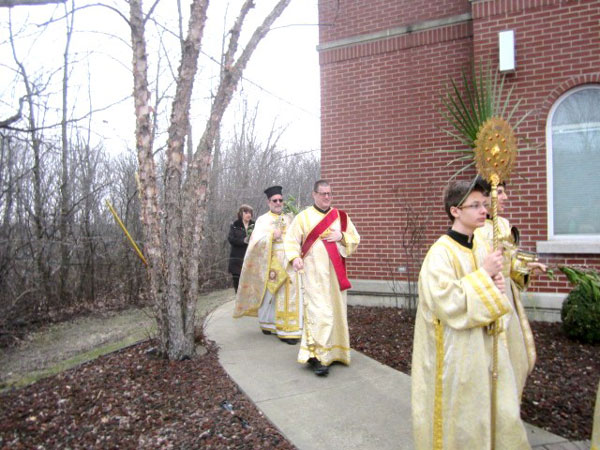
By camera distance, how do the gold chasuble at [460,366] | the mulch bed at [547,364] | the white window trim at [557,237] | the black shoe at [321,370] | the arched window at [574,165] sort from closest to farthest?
the gold chasuble at [460,366], the mulch bed at [547,364], the black shoe at [321,370], the white window trim at [557,237], the arched window at [574,165]

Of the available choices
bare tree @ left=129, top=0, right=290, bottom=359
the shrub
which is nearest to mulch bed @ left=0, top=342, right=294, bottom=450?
bare tree @ left=129, top=0, right=290, bottom=359

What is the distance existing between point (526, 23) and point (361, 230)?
152 inches

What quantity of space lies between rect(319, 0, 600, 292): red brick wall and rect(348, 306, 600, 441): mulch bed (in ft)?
3.44

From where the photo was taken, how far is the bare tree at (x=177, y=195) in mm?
5180

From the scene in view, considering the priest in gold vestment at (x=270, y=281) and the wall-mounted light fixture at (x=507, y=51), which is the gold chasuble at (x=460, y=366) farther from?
the wall-mounted light fixture at (x=507, y=51)

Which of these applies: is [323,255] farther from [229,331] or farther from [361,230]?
[361,230]

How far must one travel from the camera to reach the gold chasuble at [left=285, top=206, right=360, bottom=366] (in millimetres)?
5078

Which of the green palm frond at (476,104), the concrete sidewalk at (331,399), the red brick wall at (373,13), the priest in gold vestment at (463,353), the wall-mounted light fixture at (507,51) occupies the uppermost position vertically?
the red brick wall at (373,13)

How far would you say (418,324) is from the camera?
3031mm

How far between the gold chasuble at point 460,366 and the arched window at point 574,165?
4.66m

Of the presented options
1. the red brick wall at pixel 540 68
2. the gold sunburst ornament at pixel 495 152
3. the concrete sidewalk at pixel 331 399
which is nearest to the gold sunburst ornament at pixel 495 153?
the gold sunburst ornament at pixel 495 152

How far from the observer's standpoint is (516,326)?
319 centimetres

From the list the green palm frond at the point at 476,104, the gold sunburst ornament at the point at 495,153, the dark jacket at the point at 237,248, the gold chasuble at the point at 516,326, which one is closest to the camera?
the gold sunburst ornament at the point at 495,153

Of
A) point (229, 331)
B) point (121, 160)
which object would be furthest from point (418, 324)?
point (121, 160)
